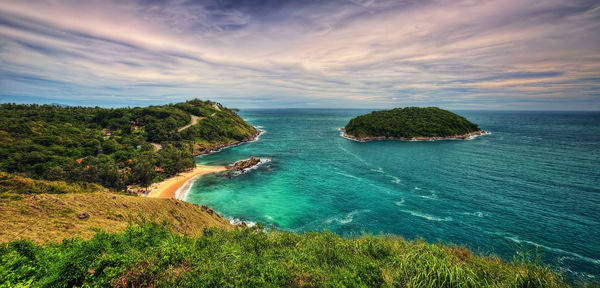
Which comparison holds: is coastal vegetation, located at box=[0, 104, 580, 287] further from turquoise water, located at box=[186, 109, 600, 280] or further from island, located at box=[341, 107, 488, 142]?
island, located at box=[341, 107, 488, 142]

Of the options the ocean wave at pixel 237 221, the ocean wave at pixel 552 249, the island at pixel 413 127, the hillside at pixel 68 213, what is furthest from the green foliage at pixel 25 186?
the island at pixel 413 127

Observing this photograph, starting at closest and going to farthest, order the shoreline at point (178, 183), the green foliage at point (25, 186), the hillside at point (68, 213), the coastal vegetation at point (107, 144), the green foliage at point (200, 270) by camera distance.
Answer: the green foliage at point (200, 270) < the hillside at point (68, 213) < the green foliage at point (25, 186) < the coastal vegetation at point (107, 144) < the shoreline at point (178, 183)

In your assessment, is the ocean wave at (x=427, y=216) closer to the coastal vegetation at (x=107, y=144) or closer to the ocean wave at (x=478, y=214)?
the ocean wave at (x=478, y=214)

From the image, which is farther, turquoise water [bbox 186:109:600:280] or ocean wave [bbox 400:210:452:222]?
ocean wave [bbox 400:210:452:222]

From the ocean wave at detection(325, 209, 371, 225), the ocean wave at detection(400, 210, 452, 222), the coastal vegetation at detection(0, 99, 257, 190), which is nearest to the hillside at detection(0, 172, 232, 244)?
the ocean wave at detection(325, 209, 371, 225)

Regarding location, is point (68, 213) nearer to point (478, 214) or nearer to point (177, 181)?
point (177, 181)

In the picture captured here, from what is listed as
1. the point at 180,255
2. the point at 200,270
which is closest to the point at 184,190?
the point at 180,255

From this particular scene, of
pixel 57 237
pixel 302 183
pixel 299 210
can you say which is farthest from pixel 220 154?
pixel 57 237
